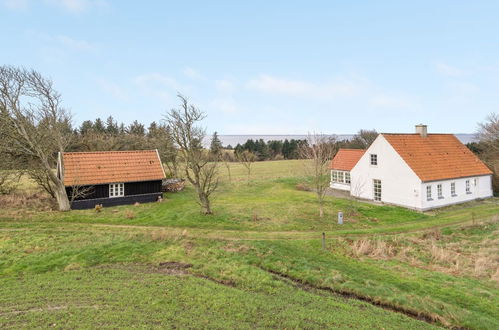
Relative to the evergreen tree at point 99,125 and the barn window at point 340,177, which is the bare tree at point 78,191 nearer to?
the barn window at point 340,177

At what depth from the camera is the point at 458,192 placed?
27422mm

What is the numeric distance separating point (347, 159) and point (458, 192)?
36.6 feet

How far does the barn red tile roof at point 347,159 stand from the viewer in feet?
111

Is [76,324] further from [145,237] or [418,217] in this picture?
[418,217]

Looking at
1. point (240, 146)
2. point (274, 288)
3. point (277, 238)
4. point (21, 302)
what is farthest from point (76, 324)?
point (240, 146)

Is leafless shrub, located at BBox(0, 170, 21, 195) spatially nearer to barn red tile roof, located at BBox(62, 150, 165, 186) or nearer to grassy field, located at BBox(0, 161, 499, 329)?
grassy field, located at BBox(0, 161, 499, 329)

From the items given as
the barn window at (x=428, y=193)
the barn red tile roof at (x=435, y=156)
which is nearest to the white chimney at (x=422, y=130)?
the barn red tile roof at (x=435, y=156)

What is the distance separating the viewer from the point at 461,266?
551 inches

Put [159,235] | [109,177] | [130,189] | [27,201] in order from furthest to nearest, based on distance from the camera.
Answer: [130,189] < [109,177] < [27,201] < [159,235]

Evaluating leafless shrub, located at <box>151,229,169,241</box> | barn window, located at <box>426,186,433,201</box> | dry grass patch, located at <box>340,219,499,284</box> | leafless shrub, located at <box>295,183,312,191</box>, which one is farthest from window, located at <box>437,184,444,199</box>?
leafless shrub, located at <box>151,229,169,241</box>

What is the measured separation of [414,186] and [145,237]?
70.6ft

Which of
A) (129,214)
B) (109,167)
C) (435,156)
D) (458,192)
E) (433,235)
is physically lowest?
(433,235)

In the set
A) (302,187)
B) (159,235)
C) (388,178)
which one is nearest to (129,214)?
(159,235)

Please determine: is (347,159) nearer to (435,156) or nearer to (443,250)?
(435,156)
